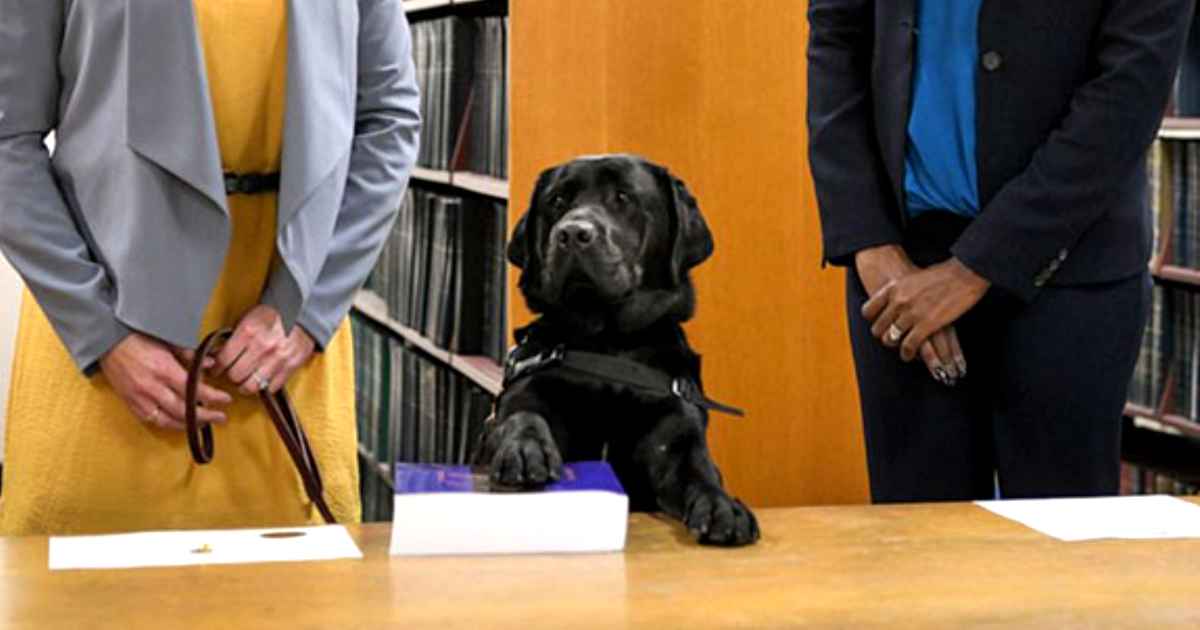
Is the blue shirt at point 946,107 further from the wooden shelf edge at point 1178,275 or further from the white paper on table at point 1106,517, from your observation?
the wooden shelf edge at point 1178,275

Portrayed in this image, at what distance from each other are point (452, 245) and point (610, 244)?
2.32 meters

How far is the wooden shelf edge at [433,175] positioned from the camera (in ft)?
13.1

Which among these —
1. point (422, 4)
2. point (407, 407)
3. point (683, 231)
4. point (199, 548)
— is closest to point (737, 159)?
point (683, 231)

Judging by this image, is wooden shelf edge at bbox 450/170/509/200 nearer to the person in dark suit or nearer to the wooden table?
the person in dark suit

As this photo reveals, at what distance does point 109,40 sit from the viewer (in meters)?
1.83

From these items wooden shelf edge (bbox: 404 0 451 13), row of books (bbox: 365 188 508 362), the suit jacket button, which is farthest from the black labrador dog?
wooden shelf edge (bbox: 404 0 451 13)

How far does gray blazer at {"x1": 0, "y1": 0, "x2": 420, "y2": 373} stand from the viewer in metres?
1.81

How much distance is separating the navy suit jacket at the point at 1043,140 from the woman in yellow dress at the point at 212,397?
2.05 feet

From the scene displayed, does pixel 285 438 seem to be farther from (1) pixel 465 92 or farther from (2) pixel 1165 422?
(2) pixel 1165 422

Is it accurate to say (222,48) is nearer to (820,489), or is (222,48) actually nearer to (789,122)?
(789,122)

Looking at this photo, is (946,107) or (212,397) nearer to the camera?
(212,397)

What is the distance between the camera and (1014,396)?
6.50 feet

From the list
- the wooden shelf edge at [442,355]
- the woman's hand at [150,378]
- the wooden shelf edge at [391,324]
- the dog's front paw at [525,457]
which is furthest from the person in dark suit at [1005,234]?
the wooden shelf edge at [391,324]

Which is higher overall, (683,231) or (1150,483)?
(683,231)
